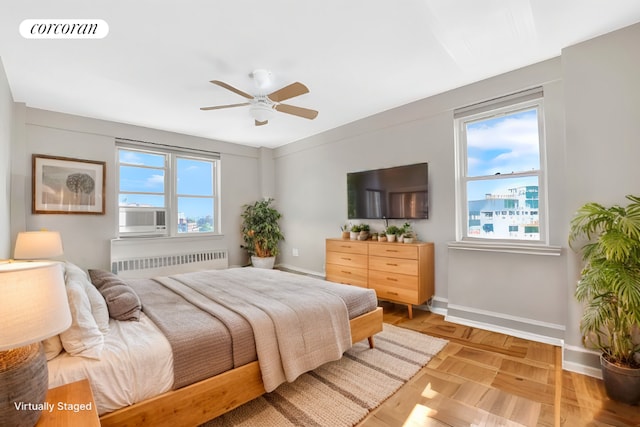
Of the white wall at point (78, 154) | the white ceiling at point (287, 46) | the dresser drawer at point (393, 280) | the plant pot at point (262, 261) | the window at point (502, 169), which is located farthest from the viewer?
the plant pot at point (262, 261)

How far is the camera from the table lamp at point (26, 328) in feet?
2.71

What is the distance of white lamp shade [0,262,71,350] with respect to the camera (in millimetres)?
819

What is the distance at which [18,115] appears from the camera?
3.53 metres

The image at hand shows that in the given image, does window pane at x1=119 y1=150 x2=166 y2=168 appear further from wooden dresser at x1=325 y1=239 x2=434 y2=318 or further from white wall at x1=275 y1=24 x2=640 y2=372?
wooden dresser at x1=325 y1=239 x2=434 y2=318

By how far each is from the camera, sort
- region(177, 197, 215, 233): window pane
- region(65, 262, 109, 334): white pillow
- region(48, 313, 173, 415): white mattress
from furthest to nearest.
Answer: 1. region(177, 197, 215, 233): window pane
2. region(65, 262, 109, 334): white pillow
3. region(48, 313, 173, 415): white mattress

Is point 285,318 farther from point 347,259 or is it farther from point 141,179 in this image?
point 141,179

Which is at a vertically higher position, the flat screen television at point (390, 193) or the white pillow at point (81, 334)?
the flat screen television at point (390, 193)

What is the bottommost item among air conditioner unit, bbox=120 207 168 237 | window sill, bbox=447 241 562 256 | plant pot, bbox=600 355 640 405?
plant pot, bbox=600 355 640 405

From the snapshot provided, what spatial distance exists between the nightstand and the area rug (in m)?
0.82

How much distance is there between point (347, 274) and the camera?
4008mm

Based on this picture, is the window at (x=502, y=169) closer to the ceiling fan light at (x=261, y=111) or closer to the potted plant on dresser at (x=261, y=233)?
the ceiling fan light at (x=261, y=111)

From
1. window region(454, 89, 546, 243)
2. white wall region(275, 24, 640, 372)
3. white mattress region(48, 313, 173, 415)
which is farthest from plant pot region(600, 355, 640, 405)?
white mattress region(48, 313, 173, 415)

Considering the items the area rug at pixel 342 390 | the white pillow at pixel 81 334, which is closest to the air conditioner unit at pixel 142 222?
the white pillow at pixel 81 334

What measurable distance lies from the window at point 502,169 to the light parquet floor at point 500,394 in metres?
1.19
